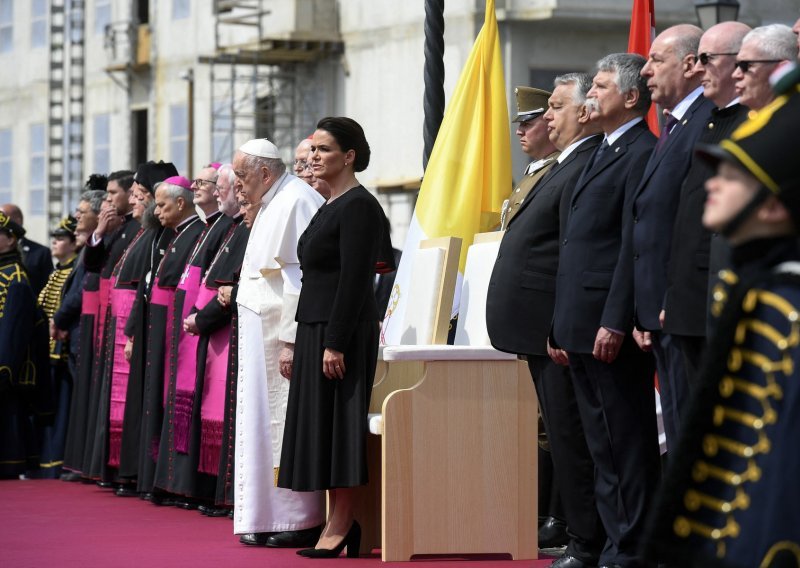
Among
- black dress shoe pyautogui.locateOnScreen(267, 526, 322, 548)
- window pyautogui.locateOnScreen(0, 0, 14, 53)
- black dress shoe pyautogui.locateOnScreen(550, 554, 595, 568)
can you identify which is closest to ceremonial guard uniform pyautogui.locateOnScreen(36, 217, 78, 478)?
black dress shoe pyautogui.locateOnScreen(267, 526, 322, 548)

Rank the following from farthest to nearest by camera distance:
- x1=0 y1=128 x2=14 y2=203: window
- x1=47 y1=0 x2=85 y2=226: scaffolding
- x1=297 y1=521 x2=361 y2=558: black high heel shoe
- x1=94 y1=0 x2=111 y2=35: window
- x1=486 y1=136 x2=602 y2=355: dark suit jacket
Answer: x1=0 y1=128 x2=14 y2=203: window → x1=47 y1=0 x2=85 y2=226: scaffolding → x1=94 y1=0 x2=111 y2=35: window → x1=297 y1=521 x2=361 y2=558: black high heel shoe → x1=486 y1=136 x2=602 y2=355: dark suit jacket

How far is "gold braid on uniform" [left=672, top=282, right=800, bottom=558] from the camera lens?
12.5 feet

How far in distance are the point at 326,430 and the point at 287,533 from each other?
83 centimetres

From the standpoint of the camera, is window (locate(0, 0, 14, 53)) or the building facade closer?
the building facade

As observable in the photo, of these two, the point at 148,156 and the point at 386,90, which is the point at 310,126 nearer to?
the point at 386,90

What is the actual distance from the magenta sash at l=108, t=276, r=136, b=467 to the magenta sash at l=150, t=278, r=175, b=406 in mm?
682

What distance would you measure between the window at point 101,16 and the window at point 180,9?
2.14m

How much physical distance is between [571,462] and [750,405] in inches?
114

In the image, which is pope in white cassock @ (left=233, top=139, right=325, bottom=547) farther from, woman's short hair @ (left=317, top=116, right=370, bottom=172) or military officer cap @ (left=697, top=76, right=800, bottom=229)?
military officer cap @ (left=697, top=76, right=800, bottom=229)

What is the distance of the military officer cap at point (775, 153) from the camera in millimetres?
3732

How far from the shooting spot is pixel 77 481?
1194 cm

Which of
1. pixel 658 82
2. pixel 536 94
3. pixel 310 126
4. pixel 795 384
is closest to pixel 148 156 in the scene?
pixel 310 126

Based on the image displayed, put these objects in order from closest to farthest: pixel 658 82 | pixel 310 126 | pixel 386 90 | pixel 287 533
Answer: pixel 658 82, pixel 287 533, pixel 386 90, pixel 310 126

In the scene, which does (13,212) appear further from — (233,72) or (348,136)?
(233,72)
